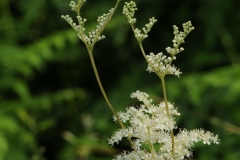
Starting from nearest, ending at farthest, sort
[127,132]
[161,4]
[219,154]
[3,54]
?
1. [127,132]
2. [219,154]
3. [3,54]
4. [161,4]

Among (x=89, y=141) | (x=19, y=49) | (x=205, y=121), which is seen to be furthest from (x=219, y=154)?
(x=19, y=49)

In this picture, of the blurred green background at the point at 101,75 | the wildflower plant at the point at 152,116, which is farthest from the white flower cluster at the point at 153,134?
the blurred green background at the point at 101,75

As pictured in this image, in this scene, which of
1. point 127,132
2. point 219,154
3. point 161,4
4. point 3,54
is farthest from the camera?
point 161,4

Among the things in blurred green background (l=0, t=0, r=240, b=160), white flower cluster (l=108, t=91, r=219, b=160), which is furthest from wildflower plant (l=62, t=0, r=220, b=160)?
blurred green background (l=0, t=0, r=240, b=160)

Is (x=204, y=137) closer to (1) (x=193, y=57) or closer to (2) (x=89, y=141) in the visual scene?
(2) (x=89, y=141)

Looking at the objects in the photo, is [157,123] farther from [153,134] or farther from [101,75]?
[101,75]

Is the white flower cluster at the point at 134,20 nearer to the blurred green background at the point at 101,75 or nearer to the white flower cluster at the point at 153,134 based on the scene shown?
the white flower cluster at the point at 153,134

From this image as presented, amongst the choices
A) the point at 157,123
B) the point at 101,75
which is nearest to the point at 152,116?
the point at 157,123

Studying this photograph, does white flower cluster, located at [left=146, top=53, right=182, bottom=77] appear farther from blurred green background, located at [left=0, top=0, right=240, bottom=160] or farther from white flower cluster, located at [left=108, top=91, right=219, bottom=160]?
blurred green background, located at [left=0, top=0, right=240, bottom=160]

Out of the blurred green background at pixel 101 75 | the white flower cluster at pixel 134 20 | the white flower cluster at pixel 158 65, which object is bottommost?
the white flower cluster at pixel 158 65
